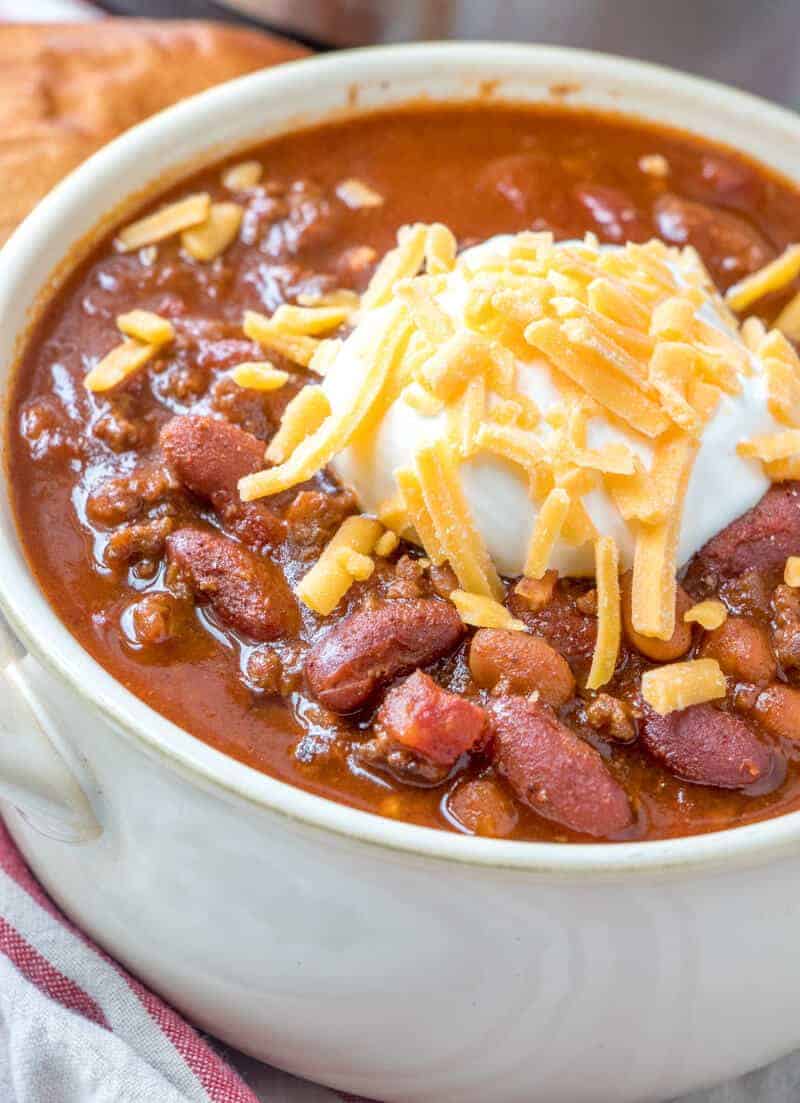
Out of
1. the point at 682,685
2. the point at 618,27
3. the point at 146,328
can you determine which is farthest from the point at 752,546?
the point at 618,27

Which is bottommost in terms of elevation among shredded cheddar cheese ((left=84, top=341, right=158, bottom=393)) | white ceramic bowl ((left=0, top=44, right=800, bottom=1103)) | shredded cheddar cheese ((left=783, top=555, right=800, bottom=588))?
white ceramic bowl ((left=0, top=44, right=800, bottom=1103))

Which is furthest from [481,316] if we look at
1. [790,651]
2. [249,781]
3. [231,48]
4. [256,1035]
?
[231,48]

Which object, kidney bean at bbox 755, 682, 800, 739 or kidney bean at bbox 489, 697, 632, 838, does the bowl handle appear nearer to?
kidney bean at bbox 489, 697, 632, 838

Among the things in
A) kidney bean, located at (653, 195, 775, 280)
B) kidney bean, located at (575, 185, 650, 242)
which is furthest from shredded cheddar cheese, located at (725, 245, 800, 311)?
kidney bean, located at (575, 185, 650, 242)

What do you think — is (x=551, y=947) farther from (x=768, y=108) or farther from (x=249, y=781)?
(x=768, y=108)

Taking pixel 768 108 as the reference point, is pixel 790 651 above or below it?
below

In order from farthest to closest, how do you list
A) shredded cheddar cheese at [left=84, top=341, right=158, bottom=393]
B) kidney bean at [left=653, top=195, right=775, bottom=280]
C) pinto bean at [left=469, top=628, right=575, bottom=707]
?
1. kidney bean at [left=653, top=195, right=775, bottom=280]
2. shredded cheddar cheese at [left=84, top=341, right=158, bottom=393]
3. pinto bean at [left=469, top=628, right=575, bottom=707]
